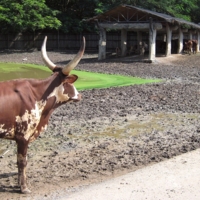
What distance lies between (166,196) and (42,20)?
27863 mm

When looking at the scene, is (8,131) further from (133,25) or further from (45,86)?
(133,25)

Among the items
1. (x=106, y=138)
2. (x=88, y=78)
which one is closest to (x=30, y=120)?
(x=106, y=138)

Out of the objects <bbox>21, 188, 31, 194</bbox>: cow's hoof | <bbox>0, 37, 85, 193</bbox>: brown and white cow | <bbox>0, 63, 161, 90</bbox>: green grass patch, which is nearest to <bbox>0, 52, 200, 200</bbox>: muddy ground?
<bbox>21, 188, 31, 194</bbox>: cow's hoof

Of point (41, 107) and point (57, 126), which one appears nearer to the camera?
point (41, 107)

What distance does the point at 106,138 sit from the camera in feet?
25.9

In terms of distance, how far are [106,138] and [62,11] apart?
1190 inches

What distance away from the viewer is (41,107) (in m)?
5.29

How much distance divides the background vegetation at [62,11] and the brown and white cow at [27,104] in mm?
25933

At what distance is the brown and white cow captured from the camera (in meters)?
4.96

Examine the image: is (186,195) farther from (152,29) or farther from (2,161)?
(152,29)

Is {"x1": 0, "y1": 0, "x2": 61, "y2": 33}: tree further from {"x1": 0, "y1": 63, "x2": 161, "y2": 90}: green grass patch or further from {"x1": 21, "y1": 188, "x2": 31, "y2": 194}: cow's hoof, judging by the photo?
{"x1": 21, "y1": 188, "x2": 31, "y2": 194}: cow's hoof

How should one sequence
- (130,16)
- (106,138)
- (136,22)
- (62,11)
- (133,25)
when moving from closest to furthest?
1. (106,138)
2. (133,25)
3. (136,22)
4. (130,16)
5. (62,11)

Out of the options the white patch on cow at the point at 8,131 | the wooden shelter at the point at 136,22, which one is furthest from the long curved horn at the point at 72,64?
the wooden shelter at the point at 136,22

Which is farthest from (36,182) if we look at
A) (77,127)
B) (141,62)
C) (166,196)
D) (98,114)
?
(141,62)
